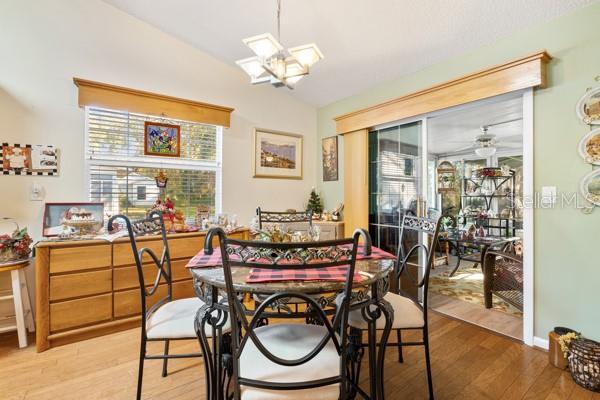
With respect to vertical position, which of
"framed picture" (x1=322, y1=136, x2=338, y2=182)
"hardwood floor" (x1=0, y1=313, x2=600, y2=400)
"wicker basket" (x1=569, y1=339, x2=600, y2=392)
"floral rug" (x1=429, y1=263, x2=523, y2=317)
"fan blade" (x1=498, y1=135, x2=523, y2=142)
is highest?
"fan blade" (x1=498, y1=135, x2=523, y2=142)

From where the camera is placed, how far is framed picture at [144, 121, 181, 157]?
3.00 m

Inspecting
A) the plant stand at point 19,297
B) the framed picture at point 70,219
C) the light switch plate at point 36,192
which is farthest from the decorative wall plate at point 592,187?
the light switch plate at point 36,192

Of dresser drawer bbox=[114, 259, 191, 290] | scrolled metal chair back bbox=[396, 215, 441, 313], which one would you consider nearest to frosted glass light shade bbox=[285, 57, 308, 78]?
scrolled metal chair back bbox=[396, 215, 441, 313]

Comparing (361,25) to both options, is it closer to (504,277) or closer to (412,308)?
(412,308)

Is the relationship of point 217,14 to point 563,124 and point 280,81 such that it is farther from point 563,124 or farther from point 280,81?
point 563,124

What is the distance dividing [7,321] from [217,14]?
131 inches

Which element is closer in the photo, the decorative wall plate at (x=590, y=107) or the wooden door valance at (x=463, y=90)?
the decorative wall plate at (x=590, y=107)

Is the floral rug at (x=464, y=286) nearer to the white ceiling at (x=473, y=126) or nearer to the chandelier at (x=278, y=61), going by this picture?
the white ceiling at (x=473, y=126)

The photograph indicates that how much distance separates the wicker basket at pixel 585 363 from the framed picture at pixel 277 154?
3.25 metres

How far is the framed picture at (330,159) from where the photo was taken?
3980 mm

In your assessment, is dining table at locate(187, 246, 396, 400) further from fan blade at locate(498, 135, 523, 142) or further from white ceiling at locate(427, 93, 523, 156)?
fan blade at locate(498, 135, 523, 142)

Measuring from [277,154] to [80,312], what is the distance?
8.93 feet

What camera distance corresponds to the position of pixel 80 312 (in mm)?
2264

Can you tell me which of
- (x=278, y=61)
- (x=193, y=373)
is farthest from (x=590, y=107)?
(x=193, y=373)
